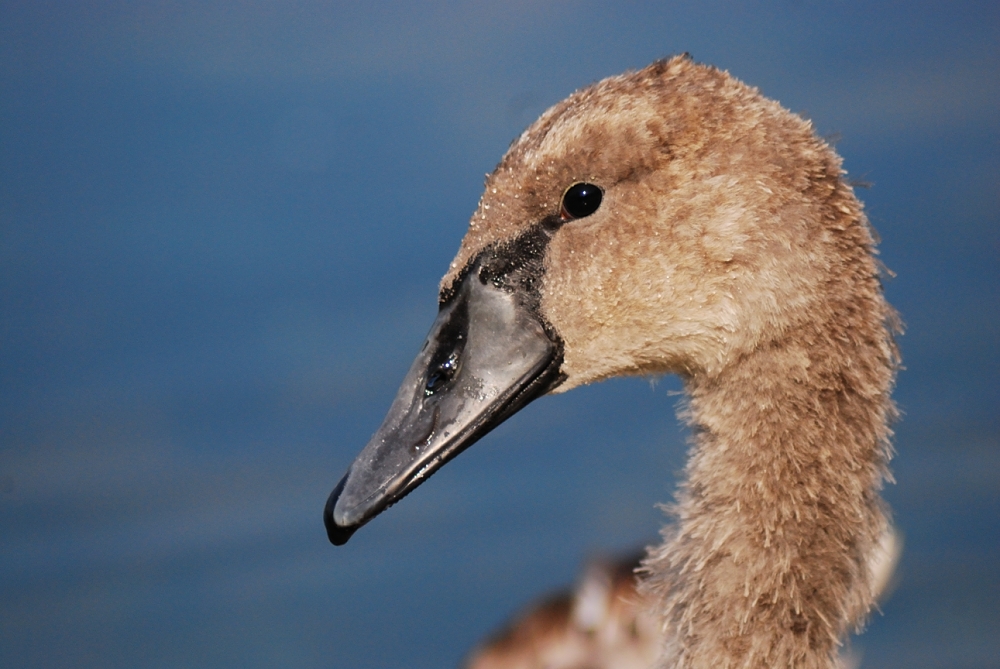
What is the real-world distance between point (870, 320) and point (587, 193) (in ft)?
2.60

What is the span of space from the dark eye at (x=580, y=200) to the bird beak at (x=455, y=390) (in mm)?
260

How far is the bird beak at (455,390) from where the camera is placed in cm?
332

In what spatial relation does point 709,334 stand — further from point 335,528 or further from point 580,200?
point 335,528

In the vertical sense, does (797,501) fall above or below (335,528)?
below

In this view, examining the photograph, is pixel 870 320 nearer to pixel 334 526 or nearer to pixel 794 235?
pixel 794 235

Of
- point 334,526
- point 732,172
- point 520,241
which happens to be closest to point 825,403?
point 732,172

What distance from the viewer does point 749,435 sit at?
3246 millimetres

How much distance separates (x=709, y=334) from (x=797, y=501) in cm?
48

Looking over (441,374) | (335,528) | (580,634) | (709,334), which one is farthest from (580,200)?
(580,634)

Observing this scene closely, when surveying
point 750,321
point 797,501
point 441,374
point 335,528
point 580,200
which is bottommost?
point 797,501

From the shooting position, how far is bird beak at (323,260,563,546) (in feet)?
10.9

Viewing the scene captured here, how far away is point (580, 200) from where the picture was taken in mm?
3359

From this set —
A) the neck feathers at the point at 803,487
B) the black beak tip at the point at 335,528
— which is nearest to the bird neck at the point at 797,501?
the neck feathers at the point at 803,487

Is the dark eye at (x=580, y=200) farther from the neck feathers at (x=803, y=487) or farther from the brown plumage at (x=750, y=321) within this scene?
the neck feathers at (x=803, y=487)
